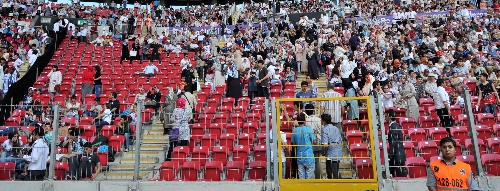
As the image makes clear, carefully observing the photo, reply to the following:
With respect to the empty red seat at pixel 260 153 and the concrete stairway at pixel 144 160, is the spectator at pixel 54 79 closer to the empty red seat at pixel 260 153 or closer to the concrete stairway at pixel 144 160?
the concrete stairway at pixel 144 160

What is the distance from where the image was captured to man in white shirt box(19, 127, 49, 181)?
10.6m

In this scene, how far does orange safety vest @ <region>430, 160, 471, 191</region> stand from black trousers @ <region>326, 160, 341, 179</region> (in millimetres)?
3591

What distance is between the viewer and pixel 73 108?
44.2 ft

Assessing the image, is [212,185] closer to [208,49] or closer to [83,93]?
[83,93]

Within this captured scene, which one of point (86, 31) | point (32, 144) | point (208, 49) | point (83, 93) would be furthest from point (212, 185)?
point (86, 31)

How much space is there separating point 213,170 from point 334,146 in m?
2.68

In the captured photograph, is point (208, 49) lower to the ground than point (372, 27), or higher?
lower

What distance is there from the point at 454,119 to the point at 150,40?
46.8ft

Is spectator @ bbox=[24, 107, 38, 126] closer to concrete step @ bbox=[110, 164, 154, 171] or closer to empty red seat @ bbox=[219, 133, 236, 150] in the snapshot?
concrete step @ bbox=[110, 164, 154, 171]

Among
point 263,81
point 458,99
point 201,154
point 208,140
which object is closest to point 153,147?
point 208,140

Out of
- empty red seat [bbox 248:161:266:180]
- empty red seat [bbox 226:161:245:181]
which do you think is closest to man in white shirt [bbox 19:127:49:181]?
empty red seat [bbox 226:161:245:181]

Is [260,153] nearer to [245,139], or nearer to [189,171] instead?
[245,139]

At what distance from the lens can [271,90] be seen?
50.8 ft

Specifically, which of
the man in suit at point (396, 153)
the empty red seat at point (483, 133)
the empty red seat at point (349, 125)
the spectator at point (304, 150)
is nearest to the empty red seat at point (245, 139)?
the empty red seat at point (349, 125)
